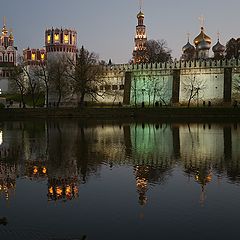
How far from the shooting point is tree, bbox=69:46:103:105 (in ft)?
183

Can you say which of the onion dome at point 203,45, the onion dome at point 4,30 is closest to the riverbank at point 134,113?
the onion dome at point 203,45

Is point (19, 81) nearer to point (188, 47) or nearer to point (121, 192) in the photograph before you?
point (188, 47)

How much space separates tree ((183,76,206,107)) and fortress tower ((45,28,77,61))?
2185cm

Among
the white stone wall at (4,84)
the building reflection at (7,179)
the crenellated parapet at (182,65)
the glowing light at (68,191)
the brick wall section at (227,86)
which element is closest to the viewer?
the glowing light at (68,191)

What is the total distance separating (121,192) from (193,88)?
1776 inches

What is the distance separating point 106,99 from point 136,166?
1848 inches

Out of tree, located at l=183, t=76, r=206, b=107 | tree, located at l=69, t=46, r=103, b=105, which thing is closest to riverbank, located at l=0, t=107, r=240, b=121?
tree, located at l=69, t=46, r=103, b=105

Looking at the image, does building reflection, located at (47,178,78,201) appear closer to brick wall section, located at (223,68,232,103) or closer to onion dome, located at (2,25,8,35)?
brick wall section, located at (223,68,232,103)

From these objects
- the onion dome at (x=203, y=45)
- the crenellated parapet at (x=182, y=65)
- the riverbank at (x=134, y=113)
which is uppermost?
the onion dome at (x=203, y=45)

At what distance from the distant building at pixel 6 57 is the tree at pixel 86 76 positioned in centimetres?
3096

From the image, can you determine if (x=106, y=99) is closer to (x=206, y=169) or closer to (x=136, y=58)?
(x=136, y=58)

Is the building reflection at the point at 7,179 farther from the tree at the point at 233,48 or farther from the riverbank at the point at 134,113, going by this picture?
the tree at the point at 233,48

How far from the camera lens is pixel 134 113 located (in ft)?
162

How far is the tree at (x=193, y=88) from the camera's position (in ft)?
185
